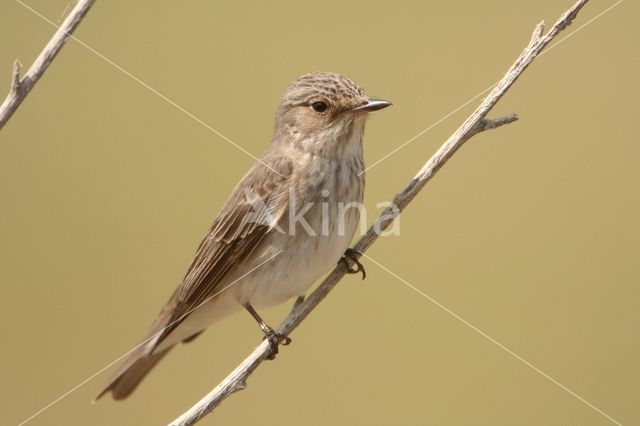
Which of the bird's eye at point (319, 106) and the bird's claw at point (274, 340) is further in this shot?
the bird's eye at point (319, 106)

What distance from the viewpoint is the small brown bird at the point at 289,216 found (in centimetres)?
414

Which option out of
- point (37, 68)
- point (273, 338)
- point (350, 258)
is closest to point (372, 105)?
point (350, 258)

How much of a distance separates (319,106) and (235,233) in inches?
33.7

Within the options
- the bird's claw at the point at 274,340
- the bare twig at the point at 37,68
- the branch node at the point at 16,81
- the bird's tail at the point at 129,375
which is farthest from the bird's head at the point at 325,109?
the branch node at the point at 16,81

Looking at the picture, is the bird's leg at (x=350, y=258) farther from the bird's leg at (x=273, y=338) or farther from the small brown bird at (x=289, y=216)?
the bird's leg at (x=273, y=338)

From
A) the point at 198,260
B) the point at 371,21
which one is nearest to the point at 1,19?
the point at 371,21

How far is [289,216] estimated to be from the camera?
4.21 metres

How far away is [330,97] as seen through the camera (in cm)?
421

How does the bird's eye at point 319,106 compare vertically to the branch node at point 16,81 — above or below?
above

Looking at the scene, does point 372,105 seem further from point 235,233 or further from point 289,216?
point 235,233

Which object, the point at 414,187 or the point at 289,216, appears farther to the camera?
the point at 289,216

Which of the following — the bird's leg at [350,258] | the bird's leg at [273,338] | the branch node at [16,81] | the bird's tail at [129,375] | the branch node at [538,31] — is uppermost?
the branch node at [538,31]

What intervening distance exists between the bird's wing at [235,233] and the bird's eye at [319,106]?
336 millimetres

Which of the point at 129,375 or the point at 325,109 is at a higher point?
the point at 325,109
